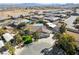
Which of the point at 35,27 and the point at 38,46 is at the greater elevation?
the point at 35,27

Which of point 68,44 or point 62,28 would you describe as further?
point 62,28

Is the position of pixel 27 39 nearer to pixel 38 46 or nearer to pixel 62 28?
pixel 38 46

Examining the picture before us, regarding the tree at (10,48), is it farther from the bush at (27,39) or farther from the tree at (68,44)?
the tree at (68,44)

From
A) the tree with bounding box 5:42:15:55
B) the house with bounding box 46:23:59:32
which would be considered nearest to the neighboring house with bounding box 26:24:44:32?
the house with bounding box 46:23:59:32

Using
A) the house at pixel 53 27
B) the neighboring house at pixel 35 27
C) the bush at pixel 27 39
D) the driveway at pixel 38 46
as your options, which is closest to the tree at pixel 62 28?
the house at pixel 53 27

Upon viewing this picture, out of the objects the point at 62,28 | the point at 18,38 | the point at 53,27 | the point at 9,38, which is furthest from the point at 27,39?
the point at 62,28
